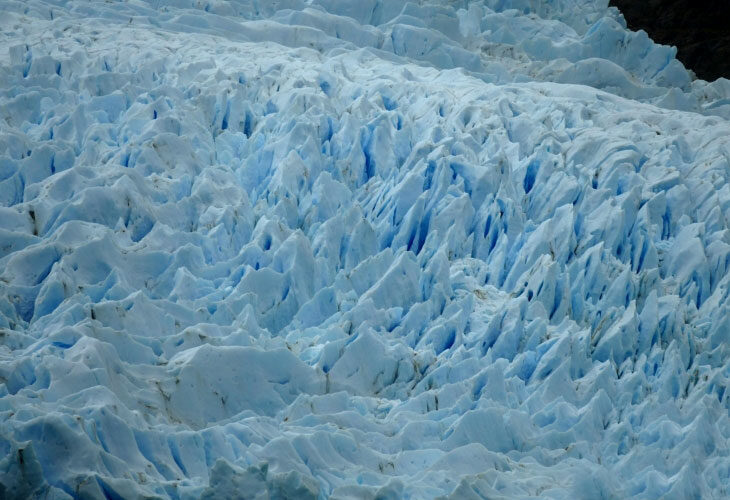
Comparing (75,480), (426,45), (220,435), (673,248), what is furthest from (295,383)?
(426,45)

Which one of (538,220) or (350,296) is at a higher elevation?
(538,220)

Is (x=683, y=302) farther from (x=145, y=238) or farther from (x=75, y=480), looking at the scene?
(x=75, y=480)

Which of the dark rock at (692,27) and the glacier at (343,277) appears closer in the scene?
the glacier at (343,277)

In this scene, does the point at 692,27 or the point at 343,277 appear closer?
the point at 343,277

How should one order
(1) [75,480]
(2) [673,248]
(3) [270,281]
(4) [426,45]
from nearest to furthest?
1. (1) [75,480]
2. (3) [270,281]
3. (2) [673,248]
4. (4) [426,45]

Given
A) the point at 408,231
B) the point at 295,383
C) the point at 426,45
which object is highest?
the point at 426,45

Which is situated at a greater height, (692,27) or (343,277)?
(692,27)

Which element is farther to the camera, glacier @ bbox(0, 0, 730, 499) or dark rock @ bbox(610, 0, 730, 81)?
dark rock @ bbox(610, 0, 730, 81)

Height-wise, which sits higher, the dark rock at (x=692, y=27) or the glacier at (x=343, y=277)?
the dark rock at (x=692, y=27)
